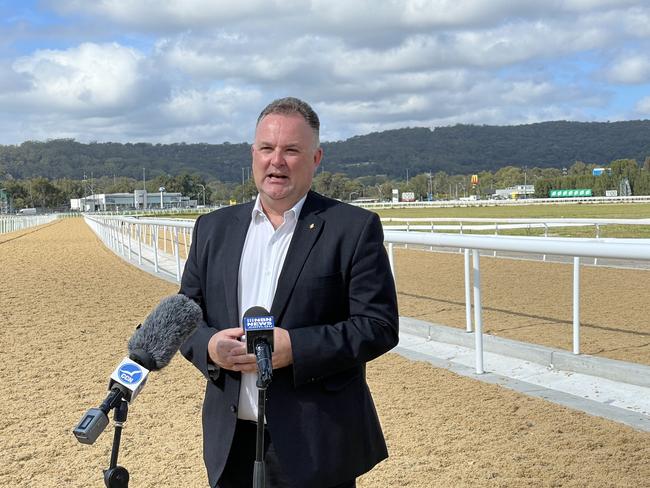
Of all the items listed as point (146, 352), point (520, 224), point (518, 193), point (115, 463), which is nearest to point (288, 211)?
point (146, 352)

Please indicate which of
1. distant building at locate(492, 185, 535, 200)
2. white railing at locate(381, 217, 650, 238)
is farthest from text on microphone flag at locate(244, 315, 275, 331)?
distant building at locate(492, 185, 535, 200)

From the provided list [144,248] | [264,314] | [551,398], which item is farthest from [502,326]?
[144,248]

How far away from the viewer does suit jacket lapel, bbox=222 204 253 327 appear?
2.03 metres

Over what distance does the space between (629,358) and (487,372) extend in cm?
124

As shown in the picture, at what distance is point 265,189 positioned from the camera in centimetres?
208

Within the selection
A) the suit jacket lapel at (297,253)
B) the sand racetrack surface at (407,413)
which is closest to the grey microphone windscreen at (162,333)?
the suit jacket lapel at (297,253)

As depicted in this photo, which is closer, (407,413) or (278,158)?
(278,158)

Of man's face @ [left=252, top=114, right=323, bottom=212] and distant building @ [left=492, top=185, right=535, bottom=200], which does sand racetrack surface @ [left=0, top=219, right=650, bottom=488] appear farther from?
distant building @ [left=492, top=185, right=535, bottom=200]

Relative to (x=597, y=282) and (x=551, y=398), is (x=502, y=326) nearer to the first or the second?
(x=551, y=398)

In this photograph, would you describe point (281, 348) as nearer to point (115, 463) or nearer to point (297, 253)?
point (297, 253)

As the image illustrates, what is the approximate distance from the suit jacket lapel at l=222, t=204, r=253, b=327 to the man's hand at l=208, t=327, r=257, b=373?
0.40 ft

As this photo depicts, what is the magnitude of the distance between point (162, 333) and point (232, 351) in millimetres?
180

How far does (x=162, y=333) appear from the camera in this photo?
1.81 meters

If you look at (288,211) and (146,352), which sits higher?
(288,211)
